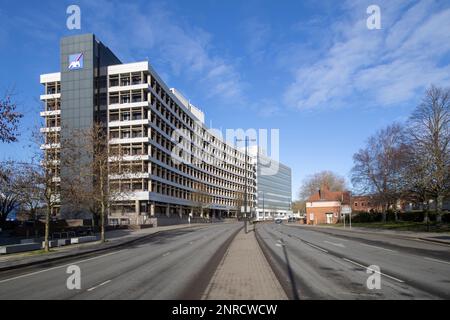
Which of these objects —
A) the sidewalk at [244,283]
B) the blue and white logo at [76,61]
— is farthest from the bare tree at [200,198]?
the sidewalk at [244,283]

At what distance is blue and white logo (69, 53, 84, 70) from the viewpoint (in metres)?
70.1

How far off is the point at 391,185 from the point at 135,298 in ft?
174

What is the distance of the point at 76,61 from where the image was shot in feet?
230

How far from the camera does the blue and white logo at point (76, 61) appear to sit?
70.1m

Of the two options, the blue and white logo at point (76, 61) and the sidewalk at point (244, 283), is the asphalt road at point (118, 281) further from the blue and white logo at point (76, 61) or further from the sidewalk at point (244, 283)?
the blue and white logo at point (76, 61)

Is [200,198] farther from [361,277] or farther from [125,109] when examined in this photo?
[361,277]

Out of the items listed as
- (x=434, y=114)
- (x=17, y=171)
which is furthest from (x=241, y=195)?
(x=17, y=171)

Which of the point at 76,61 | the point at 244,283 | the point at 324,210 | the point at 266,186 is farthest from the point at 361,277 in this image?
the point at 266,186

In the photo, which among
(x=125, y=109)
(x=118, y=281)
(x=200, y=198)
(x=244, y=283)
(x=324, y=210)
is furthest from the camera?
(x=200, y=198)

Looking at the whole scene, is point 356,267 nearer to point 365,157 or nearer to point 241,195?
point 365,157

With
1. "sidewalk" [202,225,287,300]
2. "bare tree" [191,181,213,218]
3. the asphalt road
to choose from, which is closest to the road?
"sidewalk" [202,225,287,300]

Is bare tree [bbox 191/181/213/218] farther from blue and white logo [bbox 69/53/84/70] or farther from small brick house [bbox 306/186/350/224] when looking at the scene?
blue and white logo [bbox 69/53/84/70]
